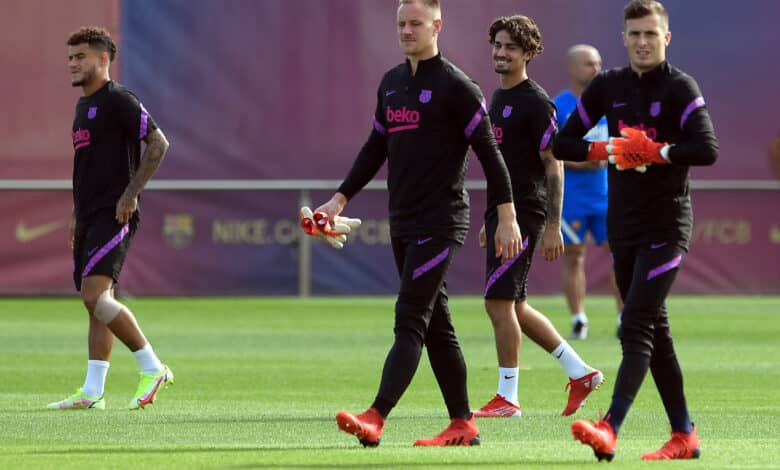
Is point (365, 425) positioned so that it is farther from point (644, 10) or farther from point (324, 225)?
point (644, 10)

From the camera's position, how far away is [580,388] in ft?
34.7

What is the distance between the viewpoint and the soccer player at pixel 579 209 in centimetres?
1590

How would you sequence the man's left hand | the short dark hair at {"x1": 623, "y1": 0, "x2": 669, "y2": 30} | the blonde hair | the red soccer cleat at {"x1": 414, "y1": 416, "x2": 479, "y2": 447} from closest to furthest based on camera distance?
1. the short dark hair at {"x1": 623, "y1": 0, "x2": 669, "y2": 30}
2. the blonde hair
3. the red soccer cleat at {"x1": 414, "y1": 416, "x2": 479, "y2": 447}
4. the man's left hand

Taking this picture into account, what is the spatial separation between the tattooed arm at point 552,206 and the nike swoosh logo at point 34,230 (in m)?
13.4

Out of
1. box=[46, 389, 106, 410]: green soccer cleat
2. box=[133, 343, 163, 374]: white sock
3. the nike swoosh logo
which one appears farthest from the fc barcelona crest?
the nike swoosh logo

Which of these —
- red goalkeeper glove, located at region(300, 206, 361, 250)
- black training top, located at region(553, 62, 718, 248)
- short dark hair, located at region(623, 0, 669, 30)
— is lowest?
red goalkeeper glove, located at region(300, 206, 361, 250)

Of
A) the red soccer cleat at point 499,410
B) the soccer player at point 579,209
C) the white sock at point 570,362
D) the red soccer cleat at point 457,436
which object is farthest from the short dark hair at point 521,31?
the soccer player at point 579,209

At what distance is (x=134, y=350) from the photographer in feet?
35.9

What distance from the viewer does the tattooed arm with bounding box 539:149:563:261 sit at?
10.1 meters

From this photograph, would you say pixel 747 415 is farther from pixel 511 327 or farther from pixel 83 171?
pixel 83 171

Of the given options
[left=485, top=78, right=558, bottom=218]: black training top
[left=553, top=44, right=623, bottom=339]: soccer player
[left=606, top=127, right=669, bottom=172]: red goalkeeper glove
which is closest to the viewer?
[left=606, top=127, right=669, bottom=172]: red goalkeeper glove

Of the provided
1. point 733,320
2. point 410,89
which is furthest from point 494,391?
point 733,320

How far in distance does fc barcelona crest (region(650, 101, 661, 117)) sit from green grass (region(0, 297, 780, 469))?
1.53m

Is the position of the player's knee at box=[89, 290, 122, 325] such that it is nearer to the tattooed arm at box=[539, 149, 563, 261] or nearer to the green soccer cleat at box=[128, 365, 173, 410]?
the green soccer cleat at box=[128, 365, 173, 410]
